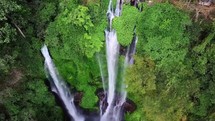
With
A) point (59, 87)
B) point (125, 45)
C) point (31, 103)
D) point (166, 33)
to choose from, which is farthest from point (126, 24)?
point (31, 103)

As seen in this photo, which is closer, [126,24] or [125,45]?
[126,24]

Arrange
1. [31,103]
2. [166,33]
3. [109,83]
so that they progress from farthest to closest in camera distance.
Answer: [109,83] < [31,103] < [166,33]

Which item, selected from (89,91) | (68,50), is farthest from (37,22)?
(89,91)

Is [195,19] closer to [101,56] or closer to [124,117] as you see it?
[101,56]

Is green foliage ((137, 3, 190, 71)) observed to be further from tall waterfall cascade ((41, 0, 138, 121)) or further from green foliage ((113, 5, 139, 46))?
tall waterfall cascade ((41, 0, 138, 121))

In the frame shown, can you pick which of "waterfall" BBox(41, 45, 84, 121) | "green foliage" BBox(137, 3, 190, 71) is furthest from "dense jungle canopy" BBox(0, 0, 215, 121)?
"waterfall" BBox(41, 45, 84, 121)

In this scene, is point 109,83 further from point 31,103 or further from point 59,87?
point 31,103

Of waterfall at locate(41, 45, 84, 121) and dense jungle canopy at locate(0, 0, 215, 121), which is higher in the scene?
dense jungle canopy at locate(0, 0, 215, 121)

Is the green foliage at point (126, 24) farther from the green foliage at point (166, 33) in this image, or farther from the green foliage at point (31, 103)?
the green foliage at point (31, 103)
